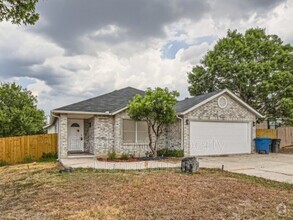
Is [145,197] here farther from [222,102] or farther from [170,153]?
[222,102]

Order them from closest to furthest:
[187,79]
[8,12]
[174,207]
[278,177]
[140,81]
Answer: [174,207], [8,12], [278,177], [140,81], [187,79]

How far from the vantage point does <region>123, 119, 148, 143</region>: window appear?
15.7 m

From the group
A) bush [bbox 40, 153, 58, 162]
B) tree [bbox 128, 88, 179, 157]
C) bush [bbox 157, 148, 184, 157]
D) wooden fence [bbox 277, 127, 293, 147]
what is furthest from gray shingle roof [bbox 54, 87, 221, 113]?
wooden fence [bbox 277, 127, 293, 147]

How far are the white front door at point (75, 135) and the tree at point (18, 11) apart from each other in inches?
398

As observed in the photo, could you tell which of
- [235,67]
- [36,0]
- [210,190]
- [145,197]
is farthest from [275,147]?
[36,0]

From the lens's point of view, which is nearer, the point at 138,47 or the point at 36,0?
the point at 36,0

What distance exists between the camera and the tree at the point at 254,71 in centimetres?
2131

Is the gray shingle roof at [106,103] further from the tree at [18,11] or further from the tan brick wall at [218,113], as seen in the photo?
the tree at [18,11]

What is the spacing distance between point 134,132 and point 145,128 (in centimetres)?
77

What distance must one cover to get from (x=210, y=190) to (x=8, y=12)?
266 inches

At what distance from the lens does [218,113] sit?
16.9m

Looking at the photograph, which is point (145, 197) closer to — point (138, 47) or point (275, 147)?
point (138, 47)

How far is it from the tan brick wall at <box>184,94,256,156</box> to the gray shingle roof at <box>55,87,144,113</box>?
4.04 metres

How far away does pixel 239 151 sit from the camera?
17578 millimetres
